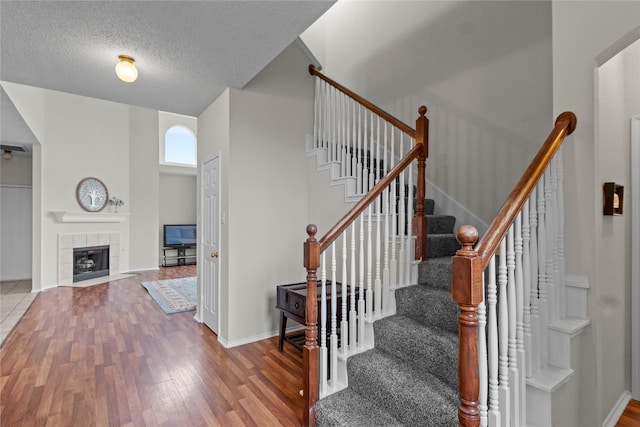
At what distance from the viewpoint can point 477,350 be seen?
1293 millimetres

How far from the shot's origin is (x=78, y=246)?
21.5 ft

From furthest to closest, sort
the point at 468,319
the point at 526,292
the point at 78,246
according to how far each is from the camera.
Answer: the point at 78,246, the point at 526,292, the point at 468,319

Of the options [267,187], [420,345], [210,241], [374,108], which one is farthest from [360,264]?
[210,241]

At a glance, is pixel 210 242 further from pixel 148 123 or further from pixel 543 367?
pixel 148 123

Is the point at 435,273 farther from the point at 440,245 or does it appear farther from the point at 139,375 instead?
the point at 139,375

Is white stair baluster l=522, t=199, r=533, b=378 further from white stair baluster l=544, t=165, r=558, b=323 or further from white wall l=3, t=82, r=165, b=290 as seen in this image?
white wall l=3, t=82, r=165, b=290

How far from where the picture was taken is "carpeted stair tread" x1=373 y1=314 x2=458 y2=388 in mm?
1812

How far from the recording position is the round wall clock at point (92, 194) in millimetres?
6680

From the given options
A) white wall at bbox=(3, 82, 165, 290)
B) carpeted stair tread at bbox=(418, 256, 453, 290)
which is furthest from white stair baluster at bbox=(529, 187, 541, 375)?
white wall at bbox=(3, 82, 165, 290)

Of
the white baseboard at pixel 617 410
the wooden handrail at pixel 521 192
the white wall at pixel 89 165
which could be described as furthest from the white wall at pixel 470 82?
the white wall at pixel 89 165

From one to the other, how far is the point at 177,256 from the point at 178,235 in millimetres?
591

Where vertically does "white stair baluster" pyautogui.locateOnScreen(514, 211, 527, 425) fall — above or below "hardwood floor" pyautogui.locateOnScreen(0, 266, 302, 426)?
above

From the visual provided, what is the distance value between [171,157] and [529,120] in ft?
28.2

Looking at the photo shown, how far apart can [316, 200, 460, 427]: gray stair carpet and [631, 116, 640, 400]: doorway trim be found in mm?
1397
